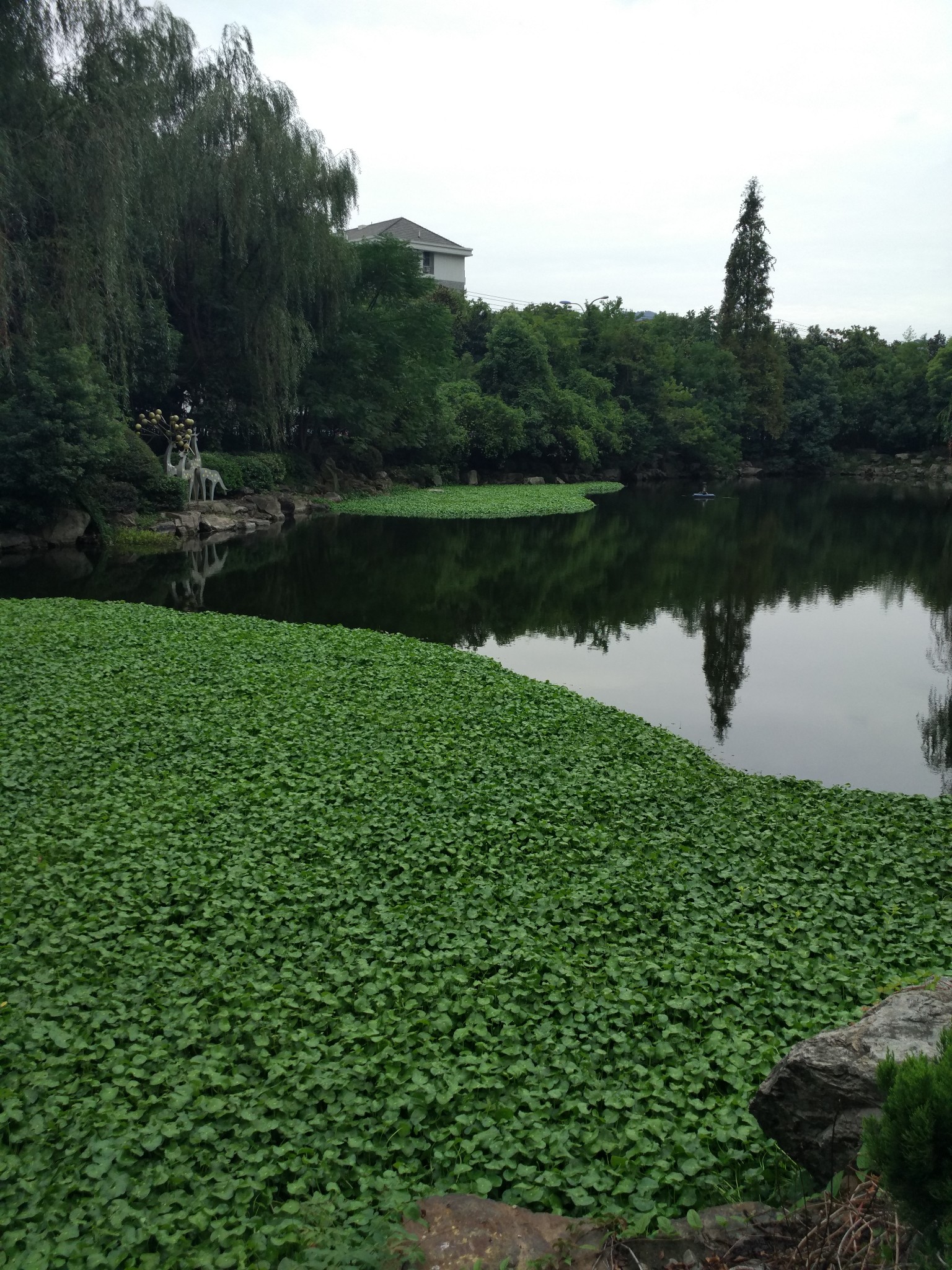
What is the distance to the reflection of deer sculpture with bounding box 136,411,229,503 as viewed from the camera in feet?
84.1

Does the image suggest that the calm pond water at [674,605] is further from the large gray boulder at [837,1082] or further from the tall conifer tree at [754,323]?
the tall conifer tree at [754,323]

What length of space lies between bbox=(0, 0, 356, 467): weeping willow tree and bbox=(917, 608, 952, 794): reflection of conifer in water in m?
18.2

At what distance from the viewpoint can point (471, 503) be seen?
108 feet

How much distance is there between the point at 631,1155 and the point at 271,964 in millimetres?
2226

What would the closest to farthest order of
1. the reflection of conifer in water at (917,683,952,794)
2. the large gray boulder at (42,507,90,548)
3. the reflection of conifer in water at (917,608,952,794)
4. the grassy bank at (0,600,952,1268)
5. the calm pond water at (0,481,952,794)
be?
1. the grassy bank at (0,600,952,1268)
2. the reflection of conifer in water at (917,683,952,794)
3. the reflection of conifer in water at (917,608,952,794)
4. the calm pond water at (0,481,952,794)
5. the large gray boulder at (42,507,90,548)

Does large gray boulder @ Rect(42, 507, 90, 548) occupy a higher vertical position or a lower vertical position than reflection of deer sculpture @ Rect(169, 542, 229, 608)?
higher

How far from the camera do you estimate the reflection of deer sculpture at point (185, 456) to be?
84.1 ft

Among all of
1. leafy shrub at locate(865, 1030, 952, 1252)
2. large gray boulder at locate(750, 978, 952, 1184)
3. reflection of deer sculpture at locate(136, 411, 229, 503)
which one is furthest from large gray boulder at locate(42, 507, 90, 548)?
leafy shrub at locate(865, 1030, 952, 1252)

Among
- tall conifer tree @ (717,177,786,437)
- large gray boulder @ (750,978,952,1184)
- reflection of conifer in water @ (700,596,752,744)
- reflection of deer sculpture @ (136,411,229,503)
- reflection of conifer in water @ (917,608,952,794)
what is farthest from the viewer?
tall conifer tree @ (717,177,786,437)

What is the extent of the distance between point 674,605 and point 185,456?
15.4 metres

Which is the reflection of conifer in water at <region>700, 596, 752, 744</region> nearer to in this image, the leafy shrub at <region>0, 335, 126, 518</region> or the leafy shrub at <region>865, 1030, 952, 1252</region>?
the leafy shrub at <region>865, 1030, 952, 1252</region>

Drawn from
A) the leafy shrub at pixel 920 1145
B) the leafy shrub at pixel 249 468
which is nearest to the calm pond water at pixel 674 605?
the leafy shrub at pixel 249 468

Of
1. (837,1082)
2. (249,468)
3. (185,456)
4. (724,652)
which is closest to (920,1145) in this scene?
(837,1082)

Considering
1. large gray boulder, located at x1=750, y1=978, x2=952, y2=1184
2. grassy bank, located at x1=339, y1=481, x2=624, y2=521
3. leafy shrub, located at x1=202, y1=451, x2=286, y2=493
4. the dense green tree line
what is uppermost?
the dense green tree line
